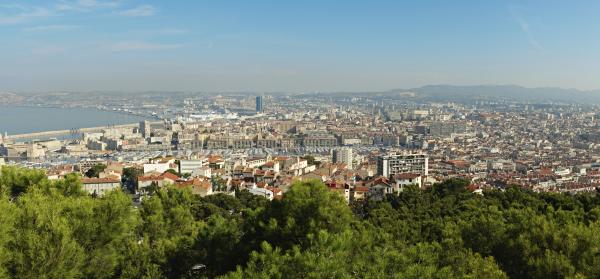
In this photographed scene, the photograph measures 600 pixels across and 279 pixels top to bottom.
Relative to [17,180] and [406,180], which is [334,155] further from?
[17,180]

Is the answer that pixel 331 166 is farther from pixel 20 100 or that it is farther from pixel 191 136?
pixel 20 100

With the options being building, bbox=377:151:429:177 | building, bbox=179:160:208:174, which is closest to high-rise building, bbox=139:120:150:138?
building, bbox=179:160:208:174

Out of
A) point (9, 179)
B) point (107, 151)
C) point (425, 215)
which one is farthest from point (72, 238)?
point (107, 151)

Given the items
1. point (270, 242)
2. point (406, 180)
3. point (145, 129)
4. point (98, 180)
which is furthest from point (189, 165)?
point (145, 129)

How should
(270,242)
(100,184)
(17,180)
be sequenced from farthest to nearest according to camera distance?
1. (100,184)
2. (17,180)
3. (270,242)

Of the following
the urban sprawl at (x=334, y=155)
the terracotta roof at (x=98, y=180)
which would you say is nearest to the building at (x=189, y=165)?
the urban sprawl at (x=334, y=155)

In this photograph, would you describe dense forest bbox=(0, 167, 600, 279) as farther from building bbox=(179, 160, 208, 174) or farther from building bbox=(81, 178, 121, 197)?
building bbox=(179, 160, 208, 174)
